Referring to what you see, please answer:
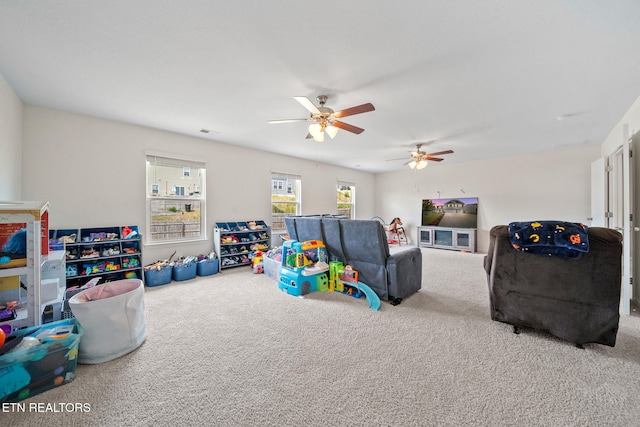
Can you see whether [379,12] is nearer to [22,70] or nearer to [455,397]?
[455,397]

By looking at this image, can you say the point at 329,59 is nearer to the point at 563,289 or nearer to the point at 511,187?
the point at 563,289

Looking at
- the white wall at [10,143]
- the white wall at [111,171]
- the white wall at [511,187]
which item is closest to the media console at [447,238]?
the white wall at [511,187]

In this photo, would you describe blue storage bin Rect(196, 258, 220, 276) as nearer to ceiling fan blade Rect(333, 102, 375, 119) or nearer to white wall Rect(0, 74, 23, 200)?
white wall Rect(0, 74, 23, 200)

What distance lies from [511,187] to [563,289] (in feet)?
16.5

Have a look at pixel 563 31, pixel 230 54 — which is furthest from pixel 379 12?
pixel 563 31

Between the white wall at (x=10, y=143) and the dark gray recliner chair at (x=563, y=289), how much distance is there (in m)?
5.07

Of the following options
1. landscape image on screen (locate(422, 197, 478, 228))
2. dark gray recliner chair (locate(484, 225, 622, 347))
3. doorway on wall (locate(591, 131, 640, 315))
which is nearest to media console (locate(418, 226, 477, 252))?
landscape image on screen (locate(422, 197, 478, 228))

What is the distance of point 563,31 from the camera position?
176cm

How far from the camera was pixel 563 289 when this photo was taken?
1976mm

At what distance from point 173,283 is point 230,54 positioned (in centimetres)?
340

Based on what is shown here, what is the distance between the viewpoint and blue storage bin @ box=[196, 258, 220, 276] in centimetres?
406

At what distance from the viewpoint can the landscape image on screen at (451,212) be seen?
6.44m

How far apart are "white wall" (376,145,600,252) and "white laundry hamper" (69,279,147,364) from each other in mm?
7314

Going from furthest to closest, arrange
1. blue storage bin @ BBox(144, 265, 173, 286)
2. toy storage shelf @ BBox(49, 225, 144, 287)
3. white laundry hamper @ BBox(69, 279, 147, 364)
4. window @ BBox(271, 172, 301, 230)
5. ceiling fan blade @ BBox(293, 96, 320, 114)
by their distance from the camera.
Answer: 1. window @ BBox(271, 172, 301, 230)
2. blue storage bin @ BBox(144, 265, 173, 286)
3. toy storage shelf @ BBox(49, 225, 144, 287)
4. ceiling fan blade @ BBox(293, 96, 320, 114)
5. white laundry hamper @ BBox(69, 279, 147, 364)
